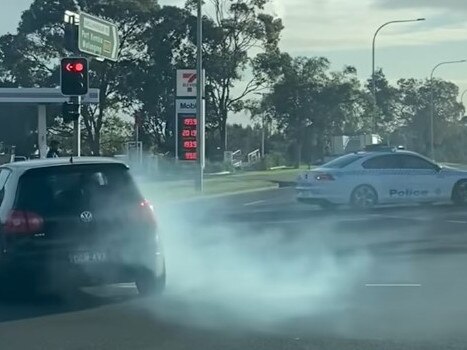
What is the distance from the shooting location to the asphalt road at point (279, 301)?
9.21 meters

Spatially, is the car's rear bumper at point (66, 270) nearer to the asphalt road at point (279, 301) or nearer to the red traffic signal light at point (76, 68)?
the asphalt road at point (279, 301)

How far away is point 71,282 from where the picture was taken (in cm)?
1112

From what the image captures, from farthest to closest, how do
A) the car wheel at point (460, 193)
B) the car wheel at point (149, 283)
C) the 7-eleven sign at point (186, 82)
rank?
1. the 7-eleven sign at point (186, 82)
2. the car wheel at point (460, 193)
3. the car wheel at point (149, 283)

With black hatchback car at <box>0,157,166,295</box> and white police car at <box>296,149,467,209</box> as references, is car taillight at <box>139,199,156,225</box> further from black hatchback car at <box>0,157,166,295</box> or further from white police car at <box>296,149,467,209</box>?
white police car at <box>296,149,467,209</box>

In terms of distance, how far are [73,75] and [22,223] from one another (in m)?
12.9

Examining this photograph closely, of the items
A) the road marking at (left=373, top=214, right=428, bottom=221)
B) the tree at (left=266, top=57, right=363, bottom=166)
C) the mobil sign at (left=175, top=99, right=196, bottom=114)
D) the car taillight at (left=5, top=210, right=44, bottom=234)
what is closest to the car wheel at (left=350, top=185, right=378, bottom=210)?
the road marking at (left=373, top=214, right=428, bottom=221)

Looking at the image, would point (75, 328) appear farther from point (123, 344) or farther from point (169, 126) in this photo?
point (169, 126)

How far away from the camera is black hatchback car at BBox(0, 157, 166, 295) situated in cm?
1088

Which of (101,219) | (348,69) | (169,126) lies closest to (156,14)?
(169,126)

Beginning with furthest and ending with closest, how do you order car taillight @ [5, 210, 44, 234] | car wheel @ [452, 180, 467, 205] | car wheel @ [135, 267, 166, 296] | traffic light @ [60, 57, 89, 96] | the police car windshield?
car wheel @ [452, 180, 467, 205]
the police car windshield
traffic light @ [60, 57, 89, 96]
car wheel @ [135, 267, 166, 296]
car taillight @ [5, 210, 44, 234]

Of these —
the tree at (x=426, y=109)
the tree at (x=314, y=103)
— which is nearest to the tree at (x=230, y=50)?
the tree at (x=314, y=103)

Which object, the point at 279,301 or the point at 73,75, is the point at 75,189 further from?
the point at 73,75

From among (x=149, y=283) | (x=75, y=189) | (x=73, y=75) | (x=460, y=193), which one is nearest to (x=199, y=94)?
(x=460, y=193)

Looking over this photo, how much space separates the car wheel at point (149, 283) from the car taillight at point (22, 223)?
1227 millimetres
